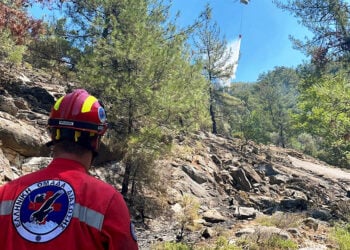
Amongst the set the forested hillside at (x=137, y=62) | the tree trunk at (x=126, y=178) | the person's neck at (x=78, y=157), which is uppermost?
the forested hillside at (x=137, y=62)

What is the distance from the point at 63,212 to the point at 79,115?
0.47 meters

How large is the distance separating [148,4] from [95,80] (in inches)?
169

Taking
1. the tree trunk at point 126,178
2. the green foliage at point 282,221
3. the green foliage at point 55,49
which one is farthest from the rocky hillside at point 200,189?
the green foliage at point 55,49

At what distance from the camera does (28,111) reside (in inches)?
499

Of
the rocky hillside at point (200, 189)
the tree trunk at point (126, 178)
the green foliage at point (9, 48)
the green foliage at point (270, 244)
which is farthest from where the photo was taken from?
the green foliage at point (9, 48)

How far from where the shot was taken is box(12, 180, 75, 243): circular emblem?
5.05 feet

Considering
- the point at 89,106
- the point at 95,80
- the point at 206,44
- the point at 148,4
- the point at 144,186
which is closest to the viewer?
the point at 89,106

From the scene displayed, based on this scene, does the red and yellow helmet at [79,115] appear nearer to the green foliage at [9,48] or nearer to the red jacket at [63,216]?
the red jacket at [63,216]

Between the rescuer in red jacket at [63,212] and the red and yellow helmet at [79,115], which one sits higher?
the red and yellow helmet at [79,115]

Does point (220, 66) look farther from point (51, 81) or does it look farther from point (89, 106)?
point (89, 106)

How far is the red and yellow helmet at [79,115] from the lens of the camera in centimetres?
178

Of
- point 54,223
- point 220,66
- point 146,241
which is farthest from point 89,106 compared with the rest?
point 220,66

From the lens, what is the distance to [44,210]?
1.56 m

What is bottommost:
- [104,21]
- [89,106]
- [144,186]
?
[144,186]
